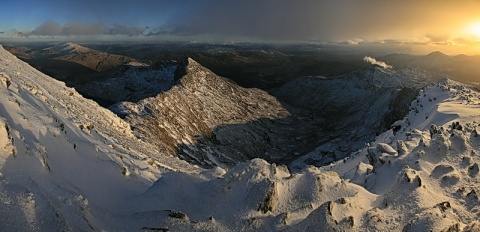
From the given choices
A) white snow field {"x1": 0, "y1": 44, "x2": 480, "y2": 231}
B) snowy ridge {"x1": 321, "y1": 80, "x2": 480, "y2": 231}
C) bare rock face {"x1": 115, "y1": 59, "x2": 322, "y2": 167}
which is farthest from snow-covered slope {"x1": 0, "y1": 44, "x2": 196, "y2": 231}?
bare rock face {"x1": 115, "y1": 59, "x2": 322, "y2": 167}

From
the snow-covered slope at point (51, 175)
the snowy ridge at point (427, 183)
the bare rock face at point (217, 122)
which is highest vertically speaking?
the snow-covered slope at point (51, 175)

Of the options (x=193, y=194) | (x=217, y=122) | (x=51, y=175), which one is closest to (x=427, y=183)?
(x=193, y=194)

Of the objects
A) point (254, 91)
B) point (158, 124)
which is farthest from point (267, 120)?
point (158, 124)

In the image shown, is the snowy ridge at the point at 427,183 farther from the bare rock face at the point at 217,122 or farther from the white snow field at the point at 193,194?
the bare rock face at the point at 217,122

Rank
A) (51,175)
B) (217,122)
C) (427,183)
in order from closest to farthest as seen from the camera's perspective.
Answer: (51,175) → (427,183) → (217,122)

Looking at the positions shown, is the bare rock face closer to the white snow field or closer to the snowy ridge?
the white snow field

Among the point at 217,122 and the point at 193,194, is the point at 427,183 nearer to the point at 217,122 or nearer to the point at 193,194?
the point at 193,194

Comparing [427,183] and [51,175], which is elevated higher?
[51,175]

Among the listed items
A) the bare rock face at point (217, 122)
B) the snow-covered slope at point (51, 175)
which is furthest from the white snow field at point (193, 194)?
the bare rock face at point (217, 122)

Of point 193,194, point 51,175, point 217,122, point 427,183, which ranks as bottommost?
point 217,122
